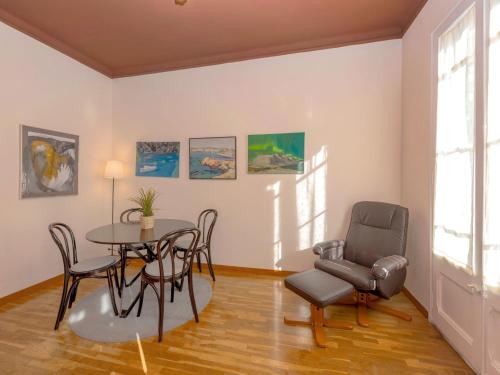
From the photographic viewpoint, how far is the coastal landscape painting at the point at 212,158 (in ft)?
11.4

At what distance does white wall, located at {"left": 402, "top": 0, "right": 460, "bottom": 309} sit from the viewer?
231 cm

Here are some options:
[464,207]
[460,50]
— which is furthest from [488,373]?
[460,50]

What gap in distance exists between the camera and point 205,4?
97.2 inches

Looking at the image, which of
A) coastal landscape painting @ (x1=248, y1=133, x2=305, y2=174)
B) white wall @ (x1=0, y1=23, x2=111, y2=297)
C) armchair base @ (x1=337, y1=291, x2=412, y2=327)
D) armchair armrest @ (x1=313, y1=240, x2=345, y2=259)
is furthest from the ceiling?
armchair base @ (x1=337, y1=291, x2=412, y2=327)

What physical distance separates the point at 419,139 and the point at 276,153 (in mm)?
1574

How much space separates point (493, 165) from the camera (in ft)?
4.99

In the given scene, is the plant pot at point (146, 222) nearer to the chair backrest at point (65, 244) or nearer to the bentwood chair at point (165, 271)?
the bentwood chair at point (165, 271)

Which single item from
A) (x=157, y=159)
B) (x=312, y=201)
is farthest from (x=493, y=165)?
(x=157, y=159)

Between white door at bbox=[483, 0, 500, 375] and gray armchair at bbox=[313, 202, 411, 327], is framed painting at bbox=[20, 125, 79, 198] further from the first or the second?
white door at bbox=[483, 0, 500, 375]

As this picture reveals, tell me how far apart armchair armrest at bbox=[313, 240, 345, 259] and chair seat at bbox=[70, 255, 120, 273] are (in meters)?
2.01

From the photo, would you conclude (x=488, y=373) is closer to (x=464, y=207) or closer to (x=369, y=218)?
(x=464, y=207)

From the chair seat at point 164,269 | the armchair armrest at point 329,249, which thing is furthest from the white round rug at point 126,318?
the armchair armrest at point 329,249

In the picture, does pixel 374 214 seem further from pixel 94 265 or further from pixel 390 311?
pixel 94 265

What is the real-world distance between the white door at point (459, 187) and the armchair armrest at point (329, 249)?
0.83m
